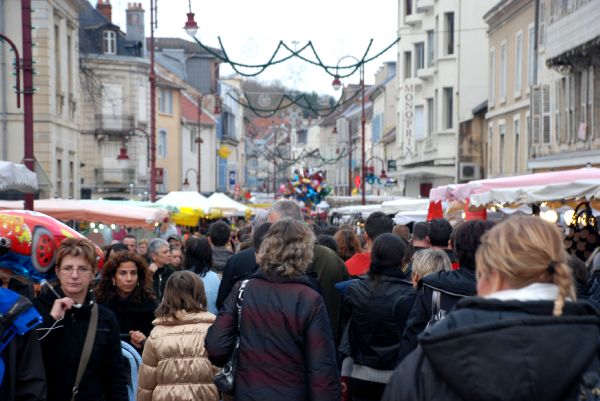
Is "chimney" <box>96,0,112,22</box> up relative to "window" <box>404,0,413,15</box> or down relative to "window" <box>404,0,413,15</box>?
up

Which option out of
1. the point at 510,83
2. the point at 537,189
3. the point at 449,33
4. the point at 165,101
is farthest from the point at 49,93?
the point at 165,101

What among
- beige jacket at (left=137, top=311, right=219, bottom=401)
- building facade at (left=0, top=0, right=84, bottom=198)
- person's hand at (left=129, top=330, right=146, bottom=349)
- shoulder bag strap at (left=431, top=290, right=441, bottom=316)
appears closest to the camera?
shoulder bag strap at (left=431, top=290, right=441, bottom=316)

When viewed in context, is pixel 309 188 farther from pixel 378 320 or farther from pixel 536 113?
pixel 378 320

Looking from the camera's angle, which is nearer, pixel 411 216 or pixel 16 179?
pixel 16 179

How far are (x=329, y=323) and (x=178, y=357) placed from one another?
1568 mm

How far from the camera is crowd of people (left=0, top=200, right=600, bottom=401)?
3227 millimetres

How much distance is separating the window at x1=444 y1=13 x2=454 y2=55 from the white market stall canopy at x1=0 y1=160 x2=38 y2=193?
1184 inches

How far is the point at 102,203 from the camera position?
20.9 meters

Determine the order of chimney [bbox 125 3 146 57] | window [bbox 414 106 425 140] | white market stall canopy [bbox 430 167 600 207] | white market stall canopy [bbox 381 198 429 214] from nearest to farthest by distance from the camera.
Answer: white market stall canopy [bbox 430 167 600 207], white market stall canopy [bbox 381 198 429 214], window [bbox 414 106 425 140], chimney [bbox 125 3 146 57]

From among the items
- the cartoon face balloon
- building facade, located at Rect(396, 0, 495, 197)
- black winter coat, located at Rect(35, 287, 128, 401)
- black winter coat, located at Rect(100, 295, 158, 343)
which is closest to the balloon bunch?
building facade, located at Rect(396, 0, 495, 197)

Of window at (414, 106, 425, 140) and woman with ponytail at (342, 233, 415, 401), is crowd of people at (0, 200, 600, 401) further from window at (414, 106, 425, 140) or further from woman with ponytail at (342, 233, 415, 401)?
window at (414, 106, 425, 140)

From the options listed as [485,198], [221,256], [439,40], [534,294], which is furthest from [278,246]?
[439,40]

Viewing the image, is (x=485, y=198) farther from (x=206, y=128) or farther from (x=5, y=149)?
(x=206, y=128)

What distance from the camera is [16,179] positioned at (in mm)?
12930
